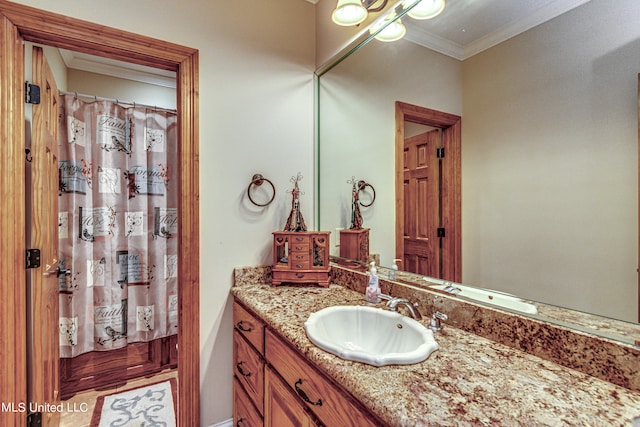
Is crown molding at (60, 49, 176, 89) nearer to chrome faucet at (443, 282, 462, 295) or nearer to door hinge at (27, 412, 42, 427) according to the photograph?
door hinge at (27, 412, 42, 427)

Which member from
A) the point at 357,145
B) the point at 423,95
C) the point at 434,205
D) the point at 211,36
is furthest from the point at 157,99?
the point at 434,205

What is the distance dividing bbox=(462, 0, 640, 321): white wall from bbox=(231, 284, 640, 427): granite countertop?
0.21 metres

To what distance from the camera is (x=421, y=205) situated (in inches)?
52.7

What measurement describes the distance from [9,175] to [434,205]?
1.76 metres

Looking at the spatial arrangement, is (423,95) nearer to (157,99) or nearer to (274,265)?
(274,265)

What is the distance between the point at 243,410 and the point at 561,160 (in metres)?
1.64

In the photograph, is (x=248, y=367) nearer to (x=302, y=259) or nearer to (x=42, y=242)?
(x=302, y=259)

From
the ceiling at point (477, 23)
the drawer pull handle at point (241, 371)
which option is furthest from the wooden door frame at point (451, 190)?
the drawer pull handle at point (241, 371)

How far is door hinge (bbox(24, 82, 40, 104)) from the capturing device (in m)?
1.34

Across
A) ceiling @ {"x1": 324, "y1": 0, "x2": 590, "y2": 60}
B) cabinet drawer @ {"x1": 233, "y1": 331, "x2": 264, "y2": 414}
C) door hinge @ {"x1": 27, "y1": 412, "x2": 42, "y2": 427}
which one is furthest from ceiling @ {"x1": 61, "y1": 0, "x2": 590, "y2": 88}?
door hinge @ {"x1": 27, "y1": 412, "x2": 42, "y2": 427}

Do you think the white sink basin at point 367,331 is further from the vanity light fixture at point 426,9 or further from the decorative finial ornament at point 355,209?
the vanity light fixture at point 426,9

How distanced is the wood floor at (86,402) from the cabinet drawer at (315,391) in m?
1.60

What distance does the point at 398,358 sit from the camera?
31.3 inches

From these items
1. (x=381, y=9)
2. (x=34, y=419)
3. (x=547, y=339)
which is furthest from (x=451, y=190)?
(x=34, y=419)
